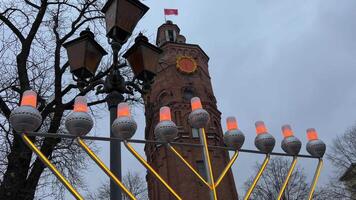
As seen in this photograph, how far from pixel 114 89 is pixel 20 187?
3753mm

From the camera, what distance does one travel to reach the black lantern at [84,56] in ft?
14.3

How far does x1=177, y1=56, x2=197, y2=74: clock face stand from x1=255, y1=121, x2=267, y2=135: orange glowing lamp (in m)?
26.5

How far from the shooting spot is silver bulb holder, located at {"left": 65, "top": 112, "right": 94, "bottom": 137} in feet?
10.2

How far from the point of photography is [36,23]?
8.73 meters

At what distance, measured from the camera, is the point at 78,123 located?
3.12 m

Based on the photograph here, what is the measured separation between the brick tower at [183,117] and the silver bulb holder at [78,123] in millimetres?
21872

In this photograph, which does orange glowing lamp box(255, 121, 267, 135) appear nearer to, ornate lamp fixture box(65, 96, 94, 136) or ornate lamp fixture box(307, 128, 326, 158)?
ornate lamp fixture box(307, 128, 326, 158)

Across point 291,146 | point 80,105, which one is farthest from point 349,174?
point 80,105

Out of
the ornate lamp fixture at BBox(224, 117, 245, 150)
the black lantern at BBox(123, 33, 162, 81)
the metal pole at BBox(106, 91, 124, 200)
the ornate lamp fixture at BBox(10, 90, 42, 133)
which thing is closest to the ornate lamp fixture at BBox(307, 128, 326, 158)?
the ornate lamp fixture at BBox(224, 117, 245, 150)

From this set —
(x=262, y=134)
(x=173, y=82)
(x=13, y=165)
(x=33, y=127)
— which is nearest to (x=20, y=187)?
(x=13, y=165)

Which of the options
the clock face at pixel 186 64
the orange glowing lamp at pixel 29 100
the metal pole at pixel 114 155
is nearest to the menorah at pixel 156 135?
the orange glowing lamp at pixel 29 100

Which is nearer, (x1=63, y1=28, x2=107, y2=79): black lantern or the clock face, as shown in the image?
(x1=63, y1=28, x2=107, y2=79): black lantern

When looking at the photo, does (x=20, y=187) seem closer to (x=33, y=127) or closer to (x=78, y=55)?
(x=78, y=55)

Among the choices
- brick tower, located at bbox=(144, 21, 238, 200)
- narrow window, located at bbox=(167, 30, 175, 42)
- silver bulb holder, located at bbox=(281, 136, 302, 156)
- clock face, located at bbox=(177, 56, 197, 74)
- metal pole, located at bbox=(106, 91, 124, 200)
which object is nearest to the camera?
metal pole, located at bbox=(106, 91, 124, 200)
